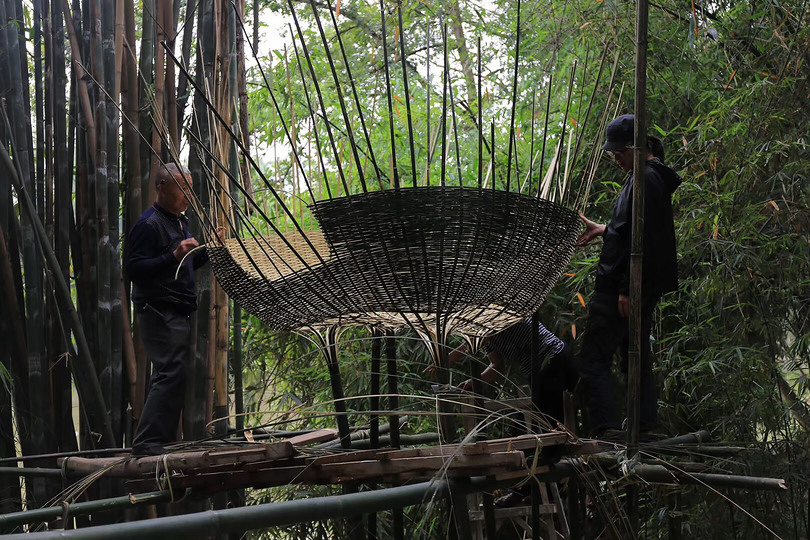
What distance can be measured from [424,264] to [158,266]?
3.83 feet

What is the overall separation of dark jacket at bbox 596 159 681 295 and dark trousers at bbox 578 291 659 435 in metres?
0.10

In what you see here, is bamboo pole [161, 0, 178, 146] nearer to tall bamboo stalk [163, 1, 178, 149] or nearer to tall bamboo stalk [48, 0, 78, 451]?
tall bamboo stalk [163, 1, 178, 149]

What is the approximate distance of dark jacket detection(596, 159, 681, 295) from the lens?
8.43 feet

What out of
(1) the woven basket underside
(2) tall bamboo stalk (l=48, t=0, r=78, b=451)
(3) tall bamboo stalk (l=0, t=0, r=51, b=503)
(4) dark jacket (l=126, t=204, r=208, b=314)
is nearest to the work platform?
(1) the woven basket underside

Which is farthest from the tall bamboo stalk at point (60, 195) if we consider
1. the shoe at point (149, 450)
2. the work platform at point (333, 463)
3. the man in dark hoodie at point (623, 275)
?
the man in dark hoodie at point (623, 275)

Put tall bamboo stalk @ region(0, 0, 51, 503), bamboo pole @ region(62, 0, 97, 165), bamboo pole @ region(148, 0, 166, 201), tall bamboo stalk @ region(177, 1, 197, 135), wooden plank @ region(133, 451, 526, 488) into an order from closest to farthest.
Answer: wooden plank @ region(133, 451, 526, 488), tall bamboo stalk @ region(0, 0, 51, 503), bamboo pole @ region(62, 0, 97, 165), bamboo pole @ region(148, 0, 166, 201), tall bamboo stalk @ region(177, 1, 197, 135)

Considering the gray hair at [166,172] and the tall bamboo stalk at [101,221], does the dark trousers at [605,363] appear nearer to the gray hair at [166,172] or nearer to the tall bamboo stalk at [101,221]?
the gray hair at [166,172]

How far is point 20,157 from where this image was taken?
2932mm

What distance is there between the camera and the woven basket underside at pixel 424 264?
6.00 ft

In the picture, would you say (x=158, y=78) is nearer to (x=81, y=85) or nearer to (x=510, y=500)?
(x=81, y=85)

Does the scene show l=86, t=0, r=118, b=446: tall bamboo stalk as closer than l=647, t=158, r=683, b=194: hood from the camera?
No

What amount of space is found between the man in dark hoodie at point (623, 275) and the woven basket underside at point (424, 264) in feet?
1.80

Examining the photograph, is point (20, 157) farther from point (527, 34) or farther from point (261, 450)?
point (527, 34)

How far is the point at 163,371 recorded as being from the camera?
105 inches
